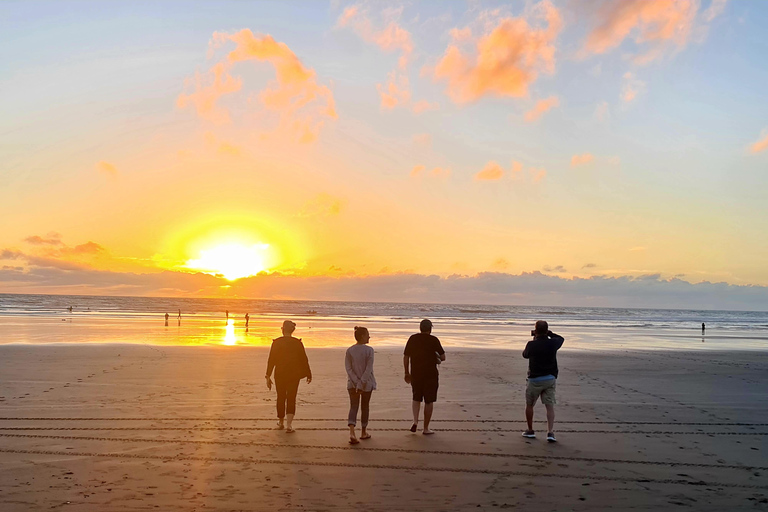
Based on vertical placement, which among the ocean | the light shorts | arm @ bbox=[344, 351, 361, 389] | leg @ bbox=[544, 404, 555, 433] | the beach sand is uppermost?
arm @ bbox=[344, 351, 361, 389]

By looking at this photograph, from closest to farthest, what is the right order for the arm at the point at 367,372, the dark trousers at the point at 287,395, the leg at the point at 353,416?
the leg at the point at 353,416 → the arm at the point at 367,372 → the dark trousers at the point at 287,395

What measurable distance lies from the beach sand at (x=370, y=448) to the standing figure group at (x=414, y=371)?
401 millimetres

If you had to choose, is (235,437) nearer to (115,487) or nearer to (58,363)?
(115,487)

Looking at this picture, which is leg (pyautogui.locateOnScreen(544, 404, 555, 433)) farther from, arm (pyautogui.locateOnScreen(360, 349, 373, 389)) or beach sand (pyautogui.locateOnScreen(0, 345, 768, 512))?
arm (pyautogui.locateOnScreen(360, 349, 373, 389))

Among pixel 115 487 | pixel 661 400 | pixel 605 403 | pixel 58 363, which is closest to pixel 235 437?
pixel 115 487

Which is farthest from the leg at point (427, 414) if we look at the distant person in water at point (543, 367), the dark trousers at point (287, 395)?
the dark trousers at point (287, 395)

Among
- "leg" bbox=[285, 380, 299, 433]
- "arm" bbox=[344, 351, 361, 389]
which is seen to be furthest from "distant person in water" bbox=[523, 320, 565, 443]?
"leg" bbox=[285, 380, 299, 433]

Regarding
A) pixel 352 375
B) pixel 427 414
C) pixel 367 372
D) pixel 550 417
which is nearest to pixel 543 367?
pixel 550 417

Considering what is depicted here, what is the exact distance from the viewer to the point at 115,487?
668cm

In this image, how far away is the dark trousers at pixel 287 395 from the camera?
9.64m

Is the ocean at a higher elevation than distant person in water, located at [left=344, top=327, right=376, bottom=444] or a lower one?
lower

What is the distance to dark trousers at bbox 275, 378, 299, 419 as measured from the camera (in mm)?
9641

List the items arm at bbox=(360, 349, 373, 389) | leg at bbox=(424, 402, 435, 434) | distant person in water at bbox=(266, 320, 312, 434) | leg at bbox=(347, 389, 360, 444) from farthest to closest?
distant person in water at bbox=(266, 320, 312, 434) → leg at bbox=(424, 402, 435, 434) → arm at bbox=(360, 349, 373, 389) → leg at bbox=(347, 389, 360, 444)

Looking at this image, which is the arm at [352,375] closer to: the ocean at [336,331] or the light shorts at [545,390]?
the light shorts at [545,390]
